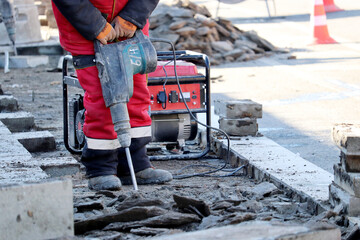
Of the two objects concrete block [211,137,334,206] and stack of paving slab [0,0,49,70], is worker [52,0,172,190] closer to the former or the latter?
concrete block [211,137,334,206]

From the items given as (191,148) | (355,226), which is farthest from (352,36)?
(355,226)

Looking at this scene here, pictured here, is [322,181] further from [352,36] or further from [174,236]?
[352,36]

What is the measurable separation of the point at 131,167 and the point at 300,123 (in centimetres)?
347

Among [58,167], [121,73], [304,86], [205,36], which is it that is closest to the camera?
[121,73]

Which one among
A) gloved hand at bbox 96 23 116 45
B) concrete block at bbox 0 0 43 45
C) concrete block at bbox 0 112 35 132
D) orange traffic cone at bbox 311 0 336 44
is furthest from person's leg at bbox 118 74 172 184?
orange traffic cone at bbox 311 0 336 44

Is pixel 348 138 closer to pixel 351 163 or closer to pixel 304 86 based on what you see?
pixel 351 163

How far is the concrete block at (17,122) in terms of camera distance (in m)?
6.92

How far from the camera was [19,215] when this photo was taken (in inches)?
127

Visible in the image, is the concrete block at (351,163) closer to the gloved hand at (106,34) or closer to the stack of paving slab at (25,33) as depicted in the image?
the gloved hand at (106,34)

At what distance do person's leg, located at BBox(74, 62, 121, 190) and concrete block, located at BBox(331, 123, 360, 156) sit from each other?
5.20ft

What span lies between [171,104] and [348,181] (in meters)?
2.34

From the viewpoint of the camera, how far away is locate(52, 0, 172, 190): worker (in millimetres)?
4625

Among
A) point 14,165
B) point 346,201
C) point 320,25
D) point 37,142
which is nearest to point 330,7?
point 320,25

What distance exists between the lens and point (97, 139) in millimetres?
4883
